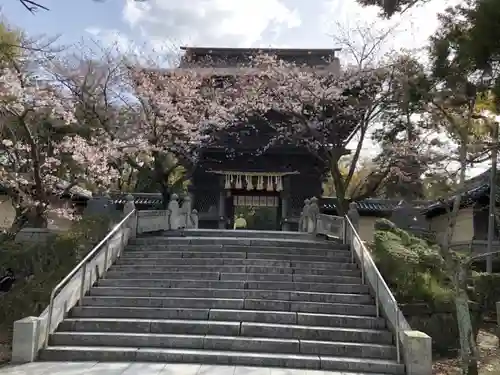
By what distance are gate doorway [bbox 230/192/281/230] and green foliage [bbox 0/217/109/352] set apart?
1073 cm

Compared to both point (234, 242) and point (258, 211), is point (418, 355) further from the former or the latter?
point (258, 211)

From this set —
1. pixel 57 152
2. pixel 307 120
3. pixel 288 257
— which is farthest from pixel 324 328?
pixel 307 120

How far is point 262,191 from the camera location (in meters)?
22.5

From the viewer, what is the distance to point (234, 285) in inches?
406

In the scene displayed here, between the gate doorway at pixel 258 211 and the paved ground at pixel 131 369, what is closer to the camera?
the paved ground at pixel 131 369

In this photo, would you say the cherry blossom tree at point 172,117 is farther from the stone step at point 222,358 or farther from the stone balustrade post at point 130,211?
the stone step at point 222,358

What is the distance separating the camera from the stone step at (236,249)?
40.4 feet

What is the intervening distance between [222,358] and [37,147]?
9661mm

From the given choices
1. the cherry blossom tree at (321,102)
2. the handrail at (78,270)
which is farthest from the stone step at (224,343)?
the cherry blossom tree at (321,102)

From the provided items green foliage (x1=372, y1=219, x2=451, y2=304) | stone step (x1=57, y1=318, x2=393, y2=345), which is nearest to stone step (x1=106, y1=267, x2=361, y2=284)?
green foliage (x1=372, y1=219, x2=451, y2=304)

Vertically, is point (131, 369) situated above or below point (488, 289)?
below

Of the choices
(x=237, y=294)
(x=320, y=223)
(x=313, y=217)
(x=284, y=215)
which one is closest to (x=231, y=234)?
(x=313, y=217)

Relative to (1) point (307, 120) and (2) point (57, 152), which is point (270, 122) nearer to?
(1) point (307, 120)

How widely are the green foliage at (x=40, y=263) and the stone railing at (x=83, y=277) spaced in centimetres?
70
